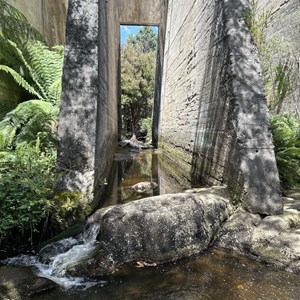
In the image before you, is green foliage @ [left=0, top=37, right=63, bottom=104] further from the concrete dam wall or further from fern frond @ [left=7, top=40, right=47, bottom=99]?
the concrete dam wall

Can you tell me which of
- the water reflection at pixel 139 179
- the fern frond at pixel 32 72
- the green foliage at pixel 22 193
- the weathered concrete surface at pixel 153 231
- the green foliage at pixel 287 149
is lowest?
the water reflection at pixel 139 179

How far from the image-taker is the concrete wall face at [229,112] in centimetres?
335

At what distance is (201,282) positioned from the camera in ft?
7.82

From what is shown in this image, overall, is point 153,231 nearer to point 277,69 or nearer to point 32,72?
point 277,69

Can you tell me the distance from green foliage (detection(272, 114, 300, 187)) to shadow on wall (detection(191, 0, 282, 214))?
684 millimetres

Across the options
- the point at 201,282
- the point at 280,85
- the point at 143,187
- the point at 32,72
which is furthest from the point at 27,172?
the point at 280,85

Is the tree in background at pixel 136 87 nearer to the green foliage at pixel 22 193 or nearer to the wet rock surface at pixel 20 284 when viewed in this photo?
the green foliage at pixel 22 193

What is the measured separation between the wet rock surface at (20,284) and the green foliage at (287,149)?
3498 millimetres

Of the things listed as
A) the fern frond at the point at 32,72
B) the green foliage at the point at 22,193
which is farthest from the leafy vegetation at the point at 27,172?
the fern frond at the point at 32,72

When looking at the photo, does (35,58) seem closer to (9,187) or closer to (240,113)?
(9,187)

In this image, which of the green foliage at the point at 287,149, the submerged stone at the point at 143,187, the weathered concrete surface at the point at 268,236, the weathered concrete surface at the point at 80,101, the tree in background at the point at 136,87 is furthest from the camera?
the tree in background at the point at 136,87

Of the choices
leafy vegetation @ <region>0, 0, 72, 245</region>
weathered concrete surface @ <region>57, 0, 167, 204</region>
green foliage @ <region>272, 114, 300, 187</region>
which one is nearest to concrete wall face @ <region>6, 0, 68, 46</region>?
leafy vegetation @ <region>0, 0, 72, 245</region>

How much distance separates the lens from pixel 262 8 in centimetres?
556

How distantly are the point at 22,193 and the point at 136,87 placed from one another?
1753 centimetres
